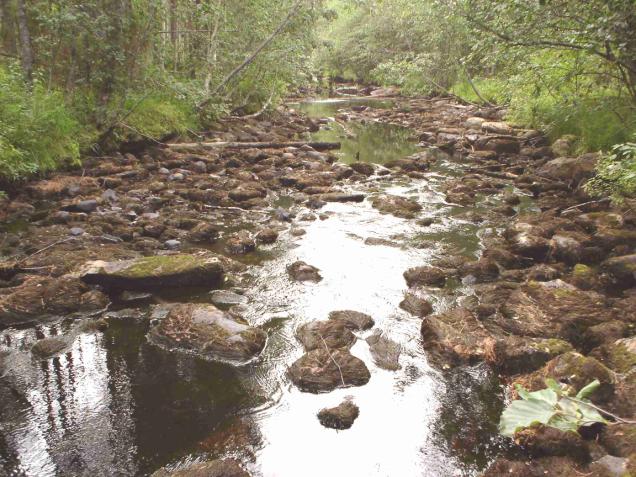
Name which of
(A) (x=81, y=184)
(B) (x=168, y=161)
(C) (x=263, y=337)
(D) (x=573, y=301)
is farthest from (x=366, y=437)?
(B) (x=168, y=161)

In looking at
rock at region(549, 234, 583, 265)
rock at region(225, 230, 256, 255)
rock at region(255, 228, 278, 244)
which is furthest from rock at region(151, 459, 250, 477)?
rock at region(549, 234, 583, 265)

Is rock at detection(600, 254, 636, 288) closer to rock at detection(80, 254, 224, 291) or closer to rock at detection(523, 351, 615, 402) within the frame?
rock at detection(523, 351, 615, 402)

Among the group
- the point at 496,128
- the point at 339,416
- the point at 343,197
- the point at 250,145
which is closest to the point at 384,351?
A: the point at 339,416

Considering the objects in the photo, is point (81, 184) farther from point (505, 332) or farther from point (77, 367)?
point (505, 332)

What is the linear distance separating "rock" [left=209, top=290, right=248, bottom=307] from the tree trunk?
Result: 7318 mm

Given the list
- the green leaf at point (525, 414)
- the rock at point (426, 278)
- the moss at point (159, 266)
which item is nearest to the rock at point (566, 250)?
the rock at point (426, 278)

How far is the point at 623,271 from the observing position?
5.69m

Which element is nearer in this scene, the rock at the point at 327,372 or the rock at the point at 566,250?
the rock at the point at 327,372

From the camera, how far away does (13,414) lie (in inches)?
142

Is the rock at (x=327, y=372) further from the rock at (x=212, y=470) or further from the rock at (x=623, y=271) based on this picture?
the rock at (x=623, y=271)

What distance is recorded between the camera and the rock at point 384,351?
4449 millimetres

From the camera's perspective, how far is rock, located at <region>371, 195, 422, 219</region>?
9.15 m

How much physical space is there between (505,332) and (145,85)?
1069cm

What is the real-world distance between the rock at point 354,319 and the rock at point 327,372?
73cm
